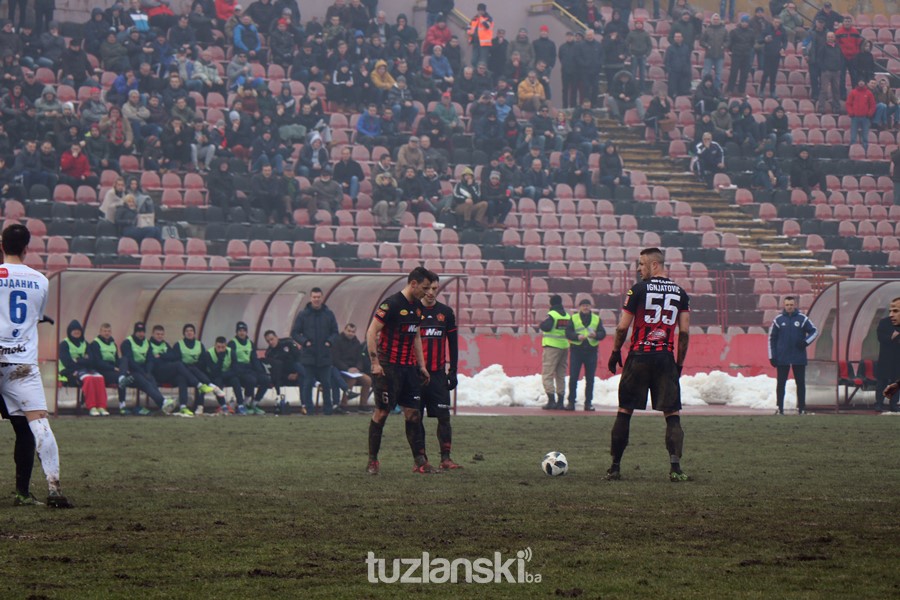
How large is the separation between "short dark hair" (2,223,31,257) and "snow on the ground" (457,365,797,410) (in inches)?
595

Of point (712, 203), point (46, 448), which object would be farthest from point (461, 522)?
point (712, 203)

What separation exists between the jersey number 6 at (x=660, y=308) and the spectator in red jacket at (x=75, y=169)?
64.6ft

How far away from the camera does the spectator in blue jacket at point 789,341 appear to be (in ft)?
71.9

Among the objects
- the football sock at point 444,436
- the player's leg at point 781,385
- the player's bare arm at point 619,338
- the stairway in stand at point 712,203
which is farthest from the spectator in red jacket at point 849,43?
the player's bare arm at point 619,338

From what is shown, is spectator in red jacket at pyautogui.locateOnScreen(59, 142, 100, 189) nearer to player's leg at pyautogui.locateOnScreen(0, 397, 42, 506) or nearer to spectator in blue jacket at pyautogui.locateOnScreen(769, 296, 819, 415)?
spectator in blue jacket at pyautogui.locateOnScreen(769, 296, 819, 415)

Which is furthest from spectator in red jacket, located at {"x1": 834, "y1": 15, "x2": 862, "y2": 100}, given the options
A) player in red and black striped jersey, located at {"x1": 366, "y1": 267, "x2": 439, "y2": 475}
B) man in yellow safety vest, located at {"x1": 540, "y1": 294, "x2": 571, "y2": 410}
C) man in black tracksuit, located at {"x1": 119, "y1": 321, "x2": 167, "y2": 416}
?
player in red and black striped jersey, located at {"x1": 366, "y1": 267, "x2": 439, "y2": 475}

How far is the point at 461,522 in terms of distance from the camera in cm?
891

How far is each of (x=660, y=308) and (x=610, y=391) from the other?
1321cm

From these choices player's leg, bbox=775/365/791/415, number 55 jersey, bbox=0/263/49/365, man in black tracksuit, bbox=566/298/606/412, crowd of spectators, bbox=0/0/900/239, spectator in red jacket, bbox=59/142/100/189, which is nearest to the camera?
number 55 jersey, bbox=0/263/49/365

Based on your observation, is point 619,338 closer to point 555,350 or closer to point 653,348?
point 653,348

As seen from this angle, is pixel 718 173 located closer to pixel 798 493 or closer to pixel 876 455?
pixel 876 455

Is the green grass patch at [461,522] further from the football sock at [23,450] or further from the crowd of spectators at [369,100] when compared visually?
the crowd of spectators at [369,100]

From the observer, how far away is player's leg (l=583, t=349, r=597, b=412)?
22891mm

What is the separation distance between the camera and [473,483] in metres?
11.4
